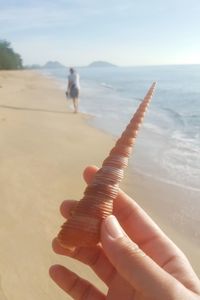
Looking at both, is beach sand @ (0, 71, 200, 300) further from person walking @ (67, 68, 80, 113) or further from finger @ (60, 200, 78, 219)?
person walking @ (67, 68, 80, 113)

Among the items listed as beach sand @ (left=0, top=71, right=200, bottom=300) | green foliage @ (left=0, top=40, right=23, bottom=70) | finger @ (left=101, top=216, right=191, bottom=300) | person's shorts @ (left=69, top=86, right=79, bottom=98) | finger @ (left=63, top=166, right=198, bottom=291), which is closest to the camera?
finger @ (left=101, top=216, right=191, bottom=300)

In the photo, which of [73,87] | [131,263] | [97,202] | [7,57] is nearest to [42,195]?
[97,202]

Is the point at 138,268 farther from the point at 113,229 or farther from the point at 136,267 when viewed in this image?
the point at 113,229

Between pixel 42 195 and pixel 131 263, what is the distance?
4359 mm

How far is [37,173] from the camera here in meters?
7.14

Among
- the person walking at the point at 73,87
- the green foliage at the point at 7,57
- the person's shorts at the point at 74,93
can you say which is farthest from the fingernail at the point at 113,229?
the green foliage at the point at 7,57

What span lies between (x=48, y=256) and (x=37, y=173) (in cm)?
286

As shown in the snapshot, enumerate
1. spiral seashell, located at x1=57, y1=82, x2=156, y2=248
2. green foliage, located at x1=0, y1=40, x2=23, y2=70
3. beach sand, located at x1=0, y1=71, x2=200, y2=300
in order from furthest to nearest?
green foliage, located at x1=0, y1=40, x2=23, y2=70, beach sand, located at x1=0, y1=71, x2=200, y2=300, spiral seashell, located at x1=57, y1=82, x2=156, y2=248

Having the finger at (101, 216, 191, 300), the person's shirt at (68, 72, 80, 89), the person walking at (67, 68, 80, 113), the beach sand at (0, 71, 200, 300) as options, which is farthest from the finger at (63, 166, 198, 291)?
the person's shirt at (68, 72, 80, 89)

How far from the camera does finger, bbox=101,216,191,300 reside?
174 cm

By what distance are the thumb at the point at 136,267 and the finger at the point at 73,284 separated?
59cm

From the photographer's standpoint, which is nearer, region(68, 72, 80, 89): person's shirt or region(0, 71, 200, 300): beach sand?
region(0, 71, 200, 300): beach sand

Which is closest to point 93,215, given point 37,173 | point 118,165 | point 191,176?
point 118,165

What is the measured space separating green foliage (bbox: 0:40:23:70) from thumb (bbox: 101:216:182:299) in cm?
8790
